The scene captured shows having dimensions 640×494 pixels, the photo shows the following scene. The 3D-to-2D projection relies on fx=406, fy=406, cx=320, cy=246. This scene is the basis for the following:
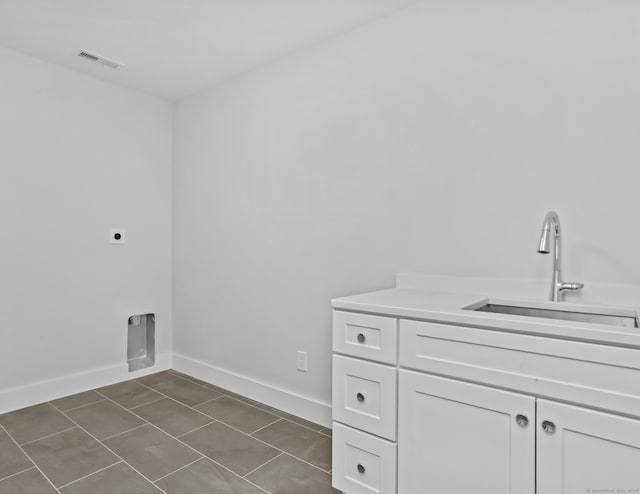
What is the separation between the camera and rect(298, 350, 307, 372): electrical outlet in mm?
2398

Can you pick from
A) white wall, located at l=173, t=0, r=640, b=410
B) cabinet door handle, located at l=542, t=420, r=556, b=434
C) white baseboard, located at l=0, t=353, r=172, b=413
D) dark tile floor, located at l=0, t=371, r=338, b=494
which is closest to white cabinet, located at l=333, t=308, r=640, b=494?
cabinet door handle, located at l=542, t=420, r=556, b=434

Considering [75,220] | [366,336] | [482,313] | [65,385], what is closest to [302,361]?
[366,336]

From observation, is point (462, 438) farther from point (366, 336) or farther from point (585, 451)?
point (366, 336)

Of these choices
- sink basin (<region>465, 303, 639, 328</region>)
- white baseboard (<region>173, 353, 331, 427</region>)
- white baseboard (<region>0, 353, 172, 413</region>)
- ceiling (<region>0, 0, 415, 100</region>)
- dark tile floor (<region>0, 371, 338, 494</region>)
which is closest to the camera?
sink basin (<region>465, 303, 639, 328</region>)

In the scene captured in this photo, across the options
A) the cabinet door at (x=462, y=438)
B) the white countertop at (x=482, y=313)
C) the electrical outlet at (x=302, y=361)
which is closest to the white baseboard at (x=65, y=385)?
the electrical outlet at (x=302, y=361)

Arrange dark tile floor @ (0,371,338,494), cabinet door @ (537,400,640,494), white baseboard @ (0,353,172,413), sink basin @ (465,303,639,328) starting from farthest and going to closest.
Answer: white baseboard @ (0,353,172,413)
dark tile floor @ (0,371,338,494)
sink basin @ (465,303,639,328)
cabinet door @ (537,400,640,494)

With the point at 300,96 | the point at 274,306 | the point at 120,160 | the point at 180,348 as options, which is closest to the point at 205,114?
the point at 120,160

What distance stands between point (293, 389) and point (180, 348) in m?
1.23

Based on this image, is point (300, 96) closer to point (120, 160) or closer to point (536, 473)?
point (120, 160)

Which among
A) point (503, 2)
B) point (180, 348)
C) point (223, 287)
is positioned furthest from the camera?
point (180, 348)

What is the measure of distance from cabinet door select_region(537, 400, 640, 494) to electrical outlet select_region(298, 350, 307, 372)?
1.44m

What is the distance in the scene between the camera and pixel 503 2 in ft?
5.66

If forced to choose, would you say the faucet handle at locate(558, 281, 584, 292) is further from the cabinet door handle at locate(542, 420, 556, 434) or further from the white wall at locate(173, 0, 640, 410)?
the cabinet door handle at locate(542, 420, 556, 434)

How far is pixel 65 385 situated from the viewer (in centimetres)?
270
